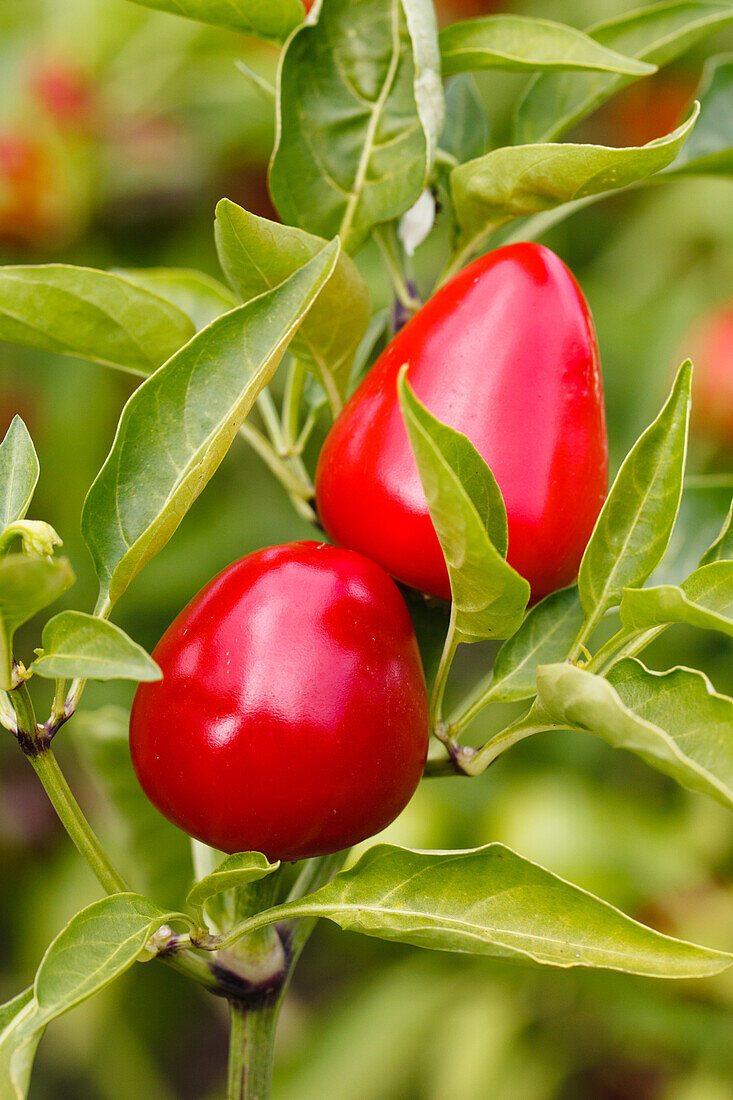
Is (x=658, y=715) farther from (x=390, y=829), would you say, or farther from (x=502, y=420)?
(x=390, y=829)

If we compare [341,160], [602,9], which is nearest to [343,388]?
[341,160]

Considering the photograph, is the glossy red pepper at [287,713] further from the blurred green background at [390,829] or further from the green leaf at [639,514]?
the blurred green background at [390,829]

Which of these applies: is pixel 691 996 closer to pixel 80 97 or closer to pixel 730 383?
pixel 730 383

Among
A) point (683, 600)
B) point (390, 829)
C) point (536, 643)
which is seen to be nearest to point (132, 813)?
point (536, 643)

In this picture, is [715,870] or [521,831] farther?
[715,870]

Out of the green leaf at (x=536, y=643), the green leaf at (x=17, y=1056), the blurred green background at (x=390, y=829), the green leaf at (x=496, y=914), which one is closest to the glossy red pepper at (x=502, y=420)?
the green leaf at (x=536, y=643)

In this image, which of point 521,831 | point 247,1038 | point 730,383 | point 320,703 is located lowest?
point 521,831

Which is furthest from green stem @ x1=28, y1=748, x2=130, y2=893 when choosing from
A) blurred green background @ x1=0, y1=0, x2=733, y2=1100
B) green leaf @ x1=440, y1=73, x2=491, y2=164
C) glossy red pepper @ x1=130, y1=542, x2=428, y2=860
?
blurred green background @ x1=0, y1=0, x2=733, y2=1100
